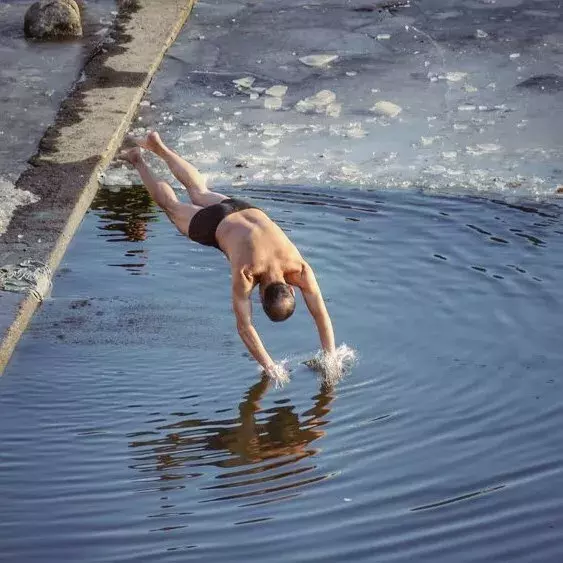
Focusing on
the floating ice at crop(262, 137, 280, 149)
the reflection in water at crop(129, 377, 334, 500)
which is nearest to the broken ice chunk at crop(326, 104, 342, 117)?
the floating ice at crop(262, 137, 280, 149)

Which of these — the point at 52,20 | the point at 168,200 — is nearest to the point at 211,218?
the point at 168,200

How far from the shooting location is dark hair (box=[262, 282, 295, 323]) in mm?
7375

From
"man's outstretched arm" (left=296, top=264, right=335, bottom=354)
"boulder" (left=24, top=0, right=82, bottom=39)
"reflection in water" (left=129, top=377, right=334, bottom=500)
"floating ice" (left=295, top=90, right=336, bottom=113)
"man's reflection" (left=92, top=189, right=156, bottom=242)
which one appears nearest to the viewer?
"reflection in water" (left=129, top=377, right=334, bottom=500)

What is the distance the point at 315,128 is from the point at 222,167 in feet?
4.12

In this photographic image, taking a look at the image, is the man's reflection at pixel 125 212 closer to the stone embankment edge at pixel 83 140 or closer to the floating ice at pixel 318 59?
the stone embankment edge at pixel 83 140

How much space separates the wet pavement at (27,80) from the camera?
10.7m

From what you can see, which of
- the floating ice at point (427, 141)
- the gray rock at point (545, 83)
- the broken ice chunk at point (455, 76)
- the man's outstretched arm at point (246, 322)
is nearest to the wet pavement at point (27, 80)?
the man's outstretched arm at point (246, 322)

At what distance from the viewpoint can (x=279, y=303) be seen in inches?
291

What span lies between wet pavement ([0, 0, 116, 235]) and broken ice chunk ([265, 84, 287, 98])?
1928 mm

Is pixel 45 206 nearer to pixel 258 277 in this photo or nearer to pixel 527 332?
pixel 258 277

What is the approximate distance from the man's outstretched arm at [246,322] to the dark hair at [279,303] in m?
0.19

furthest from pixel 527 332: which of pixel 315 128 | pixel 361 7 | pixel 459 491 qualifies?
pixel 361 7

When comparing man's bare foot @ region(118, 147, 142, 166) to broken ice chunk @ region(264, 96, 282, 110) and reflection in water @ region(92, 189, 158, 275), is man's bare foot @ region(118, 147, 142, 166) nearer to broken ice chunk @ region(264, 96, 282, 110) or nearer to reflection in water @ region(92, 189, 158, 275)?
reflection in water @ region(92, 189, 158, 275)

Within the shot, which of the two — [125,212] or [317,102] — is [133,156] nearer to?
[125,212]
